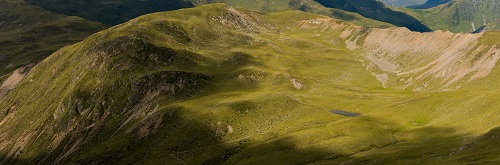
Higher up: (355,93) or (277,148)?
(277,148)

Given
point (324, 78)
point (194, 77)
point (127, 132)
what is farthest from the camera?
point (324, 78)

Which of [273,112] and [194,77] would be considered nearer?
[273,112]

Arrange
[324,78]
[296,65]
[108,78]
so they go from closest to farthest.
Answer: [108,78], [324,78], [296,65]

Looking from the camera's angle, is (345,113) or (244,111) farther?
(244,111)

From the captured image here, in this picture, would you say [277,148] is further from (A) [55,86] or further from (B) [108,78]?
(A) [55,86]

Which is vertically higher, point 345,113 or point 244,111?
point 345,113

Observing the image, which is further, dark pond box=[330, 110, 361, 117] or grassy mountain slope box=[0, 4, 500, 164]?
dark pond box=[330, 110, 361, 117]

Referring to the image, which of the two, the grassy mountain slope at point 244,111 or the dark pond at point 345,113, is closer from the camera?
the grassy mountain slope at point 244,111

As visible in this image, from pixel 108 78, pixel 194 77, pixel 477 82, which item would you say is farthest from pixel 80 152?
pixel 477 82
